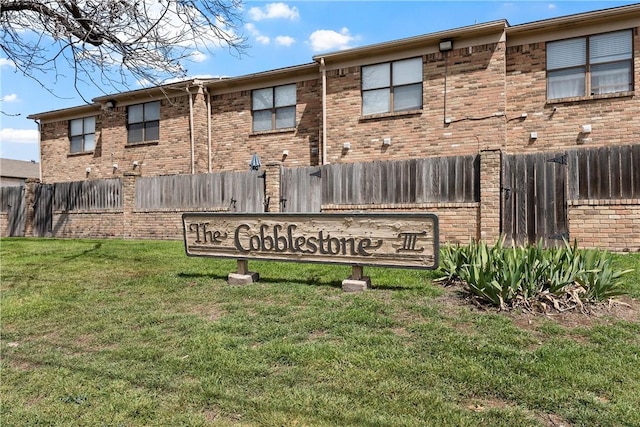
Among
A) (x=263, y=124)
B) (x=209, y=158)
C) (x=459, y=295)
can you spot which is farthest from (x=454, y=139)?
(x=209, y=158)

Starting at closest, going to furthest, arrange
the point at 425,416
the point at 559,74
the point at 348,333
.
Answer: the point at 425,416 < the point at 348,333 < the point at 559,74

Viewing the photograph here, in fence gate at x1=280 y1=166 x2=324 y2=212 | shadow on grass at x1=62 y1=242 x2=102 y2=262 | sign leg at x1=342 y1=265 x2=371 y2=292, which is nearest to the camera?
sign leg at x1=342 y1=265 x2=371 y2=292

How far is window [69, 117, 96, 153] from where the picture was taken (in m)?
19.6

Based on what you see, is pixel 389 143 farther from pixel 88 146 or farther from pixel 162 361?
pixel 88 146

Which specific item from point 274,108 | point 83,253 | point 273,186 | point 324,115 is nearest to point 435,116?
point 324,115

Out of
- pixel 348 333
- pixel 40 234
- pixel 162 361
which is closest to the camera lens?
pixel 162 361

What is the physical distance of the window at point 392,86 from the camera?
13.0 meters

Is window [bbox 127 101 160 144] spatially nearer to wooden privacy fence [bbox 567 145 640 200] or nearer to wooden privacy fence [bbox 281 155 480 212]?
wooden privacy fence [bbox 281 155 480 212]

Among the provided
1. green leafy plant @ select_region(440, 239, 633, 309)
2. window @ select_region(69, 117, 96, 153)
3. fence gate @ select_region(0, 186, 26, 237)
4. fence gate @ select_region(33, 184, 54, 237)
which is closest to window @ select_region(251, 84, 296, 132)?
fence gate @ select_region(33, 184, 54, 237)

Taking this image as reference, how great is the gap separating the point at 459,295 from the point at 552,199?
5.00 m

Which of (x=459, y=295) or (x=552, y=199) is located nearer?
(x=459, y=295)

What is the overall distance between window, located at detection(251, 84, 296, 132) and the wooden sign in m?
8.91

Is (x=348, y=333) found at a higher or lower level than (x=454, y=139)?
lower

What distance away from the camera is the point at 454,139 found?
40.2 ft
